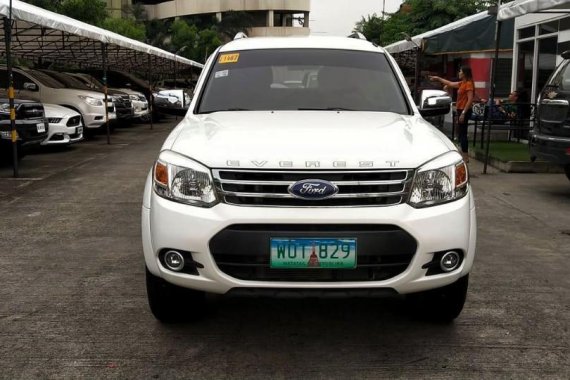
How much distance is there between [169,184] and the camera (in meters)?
3.26

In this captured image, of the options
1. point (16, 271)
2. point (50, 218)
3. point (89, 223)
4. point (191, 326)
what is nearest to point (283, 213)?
point (191, 326)

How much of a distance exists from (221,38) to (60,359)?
189ft

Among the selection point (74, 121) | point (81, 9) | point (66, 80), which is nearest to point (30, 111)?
point (74, 121)

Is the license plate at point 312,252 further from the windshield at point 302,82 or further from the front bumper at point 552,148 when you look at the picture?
the front bumper at point 552,148

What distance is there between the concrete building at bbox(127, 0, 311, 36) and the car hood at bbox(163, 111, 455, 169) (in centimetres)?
6299

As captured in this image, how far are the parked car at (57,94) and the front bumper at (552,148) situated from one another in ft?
33.2

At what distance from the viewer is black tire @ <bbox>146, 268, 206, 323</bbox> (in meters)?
3.49

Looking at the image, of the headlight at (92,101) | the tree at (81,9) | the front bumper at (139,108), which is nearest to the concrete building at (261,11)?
the tree at (81,9)

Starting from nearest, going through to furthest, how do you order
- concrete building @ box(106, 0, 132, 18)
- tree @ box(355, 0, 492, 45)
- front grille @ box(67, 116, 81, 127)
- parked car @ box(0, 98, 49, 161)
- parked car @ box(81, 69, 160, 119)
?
1. parked car @ box(0, 98, 49, 161)
2. front grille @ box(67, 116, 81, 127)
3. parked car @ box(81, 69, 160, 119)
4. tree @ box(355, 0, 492, 45)
5. concrete building @ box(106, 0, 132, 18)

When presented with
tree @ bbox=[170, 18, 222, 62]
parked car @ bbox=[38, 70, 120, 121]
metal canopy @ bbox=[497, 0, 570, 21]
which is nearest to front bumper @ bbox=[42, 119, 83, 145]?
parked car @ bbox=[38, 70, 120, 121]

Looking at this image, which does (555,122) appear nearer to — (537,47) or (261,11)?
(537,47)

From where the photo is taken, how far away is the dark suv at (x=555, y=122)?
742 centimetres

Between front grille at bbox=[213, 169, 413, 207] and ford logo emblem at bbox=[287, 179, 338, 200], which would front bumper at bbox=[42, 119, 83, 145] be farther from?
ford logo emblem at bbox=[287, 179, 338, 200]

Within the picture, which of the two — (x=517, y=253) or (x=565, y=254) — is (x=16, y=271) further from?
(x=565, y=254)
